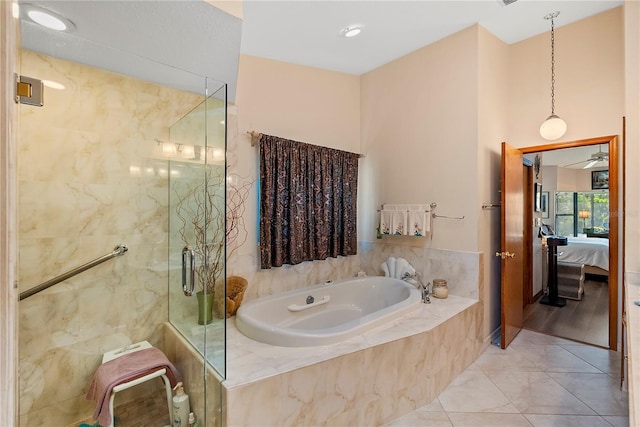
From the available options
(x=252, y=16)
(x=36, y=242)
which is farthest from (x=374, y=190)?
(x=36, y=242)

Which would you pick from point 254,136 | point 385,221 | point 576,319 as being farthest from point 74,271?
point 576,319

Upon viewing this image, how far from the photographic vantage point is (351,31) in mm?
2764

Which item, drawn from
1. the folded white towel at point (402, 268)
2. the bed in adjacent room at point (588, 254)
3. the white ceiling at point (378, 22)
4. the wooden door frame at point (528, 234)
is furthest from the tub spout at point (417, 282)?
the bed in adjacent room at point (588, 254)

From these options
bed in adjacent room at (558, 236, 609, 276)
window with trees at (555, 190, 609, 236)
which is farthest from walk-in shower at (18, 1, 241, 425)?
window with trees at (555, 190, 609, 236)

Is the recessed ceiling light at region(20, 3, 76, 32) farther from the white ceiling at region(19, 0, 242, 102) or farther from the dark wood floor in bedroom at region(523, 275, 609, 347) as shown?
the dark wood floor in bedroom at region(523, 275, 609, 347)

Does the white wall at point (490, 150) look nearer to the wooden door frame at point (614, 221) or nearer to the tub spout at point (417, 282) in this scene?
the tub spout at point (417, 282)

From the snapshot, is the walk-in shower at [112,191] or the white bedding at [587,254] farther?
the white bedding at [587,254]

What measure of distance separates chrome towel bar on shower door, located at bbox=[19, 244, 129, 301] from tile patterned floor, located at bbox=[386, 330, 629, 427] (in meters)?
2.18

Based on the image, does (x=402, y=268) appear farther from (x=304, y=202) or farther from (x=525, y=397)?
(x=525, y=397)

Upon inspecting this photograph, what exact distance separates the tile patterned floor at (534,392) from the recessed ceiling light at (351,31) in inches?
120

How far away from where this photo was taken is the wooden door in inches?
111

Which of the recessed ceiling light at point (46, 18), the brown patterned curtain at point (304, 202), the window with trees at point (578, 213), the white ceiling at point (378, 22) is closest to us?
the recessed ceiling light at point (46, 18)

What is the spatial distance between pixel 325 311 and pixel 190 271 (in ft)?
4.67

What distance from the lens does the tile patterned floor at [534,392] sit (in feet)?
6.32
